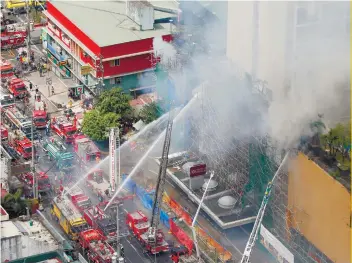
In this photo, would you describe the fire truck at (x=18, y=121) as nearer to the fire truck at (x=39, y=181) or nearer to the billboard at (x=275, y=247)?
the fire truck at (x=39, y=181)

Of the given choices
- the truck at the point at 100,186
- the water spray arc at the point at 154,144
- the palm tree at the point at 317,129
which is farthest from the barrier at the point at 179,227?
the palm tree at the point at 317,129

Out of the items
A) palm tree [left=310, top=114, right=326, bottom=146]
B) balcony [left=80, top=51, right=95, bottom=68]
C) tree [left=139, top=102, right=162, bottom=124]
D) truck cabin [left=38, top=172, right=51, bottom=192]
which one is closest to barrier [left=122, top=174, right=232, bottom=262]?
truck cabin [left=38, top=172, right=51, bottom=192]

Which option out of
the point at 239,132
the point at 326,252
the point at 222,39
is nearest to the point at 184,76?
the point at 222,39

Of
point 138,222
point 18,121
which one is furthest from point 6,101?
point 138,222

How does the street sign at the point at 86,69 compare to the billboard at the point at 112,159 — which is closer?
the billboard at the point at 112,159

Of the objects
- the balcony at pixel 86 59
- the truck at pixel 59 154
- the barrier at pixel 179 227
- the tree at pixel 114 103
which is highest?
the balcony at pixel 86 59

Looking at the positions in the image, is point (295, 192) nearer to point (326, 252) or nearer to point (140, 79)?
point (326, 252)
